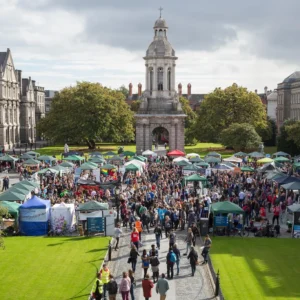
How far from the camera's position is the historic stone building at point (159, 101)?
236 ft

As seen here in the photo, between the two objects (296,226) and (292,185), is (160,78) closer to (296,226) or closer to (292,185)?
(292,185)

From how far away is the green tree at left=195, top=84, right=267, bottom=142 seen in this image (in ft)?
293

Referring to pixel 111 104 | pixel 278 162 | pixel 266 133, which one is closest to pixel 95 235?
pixel 278 162

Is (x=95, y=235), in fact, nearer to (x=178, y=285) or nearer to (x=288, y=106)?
(x=178, y=285)

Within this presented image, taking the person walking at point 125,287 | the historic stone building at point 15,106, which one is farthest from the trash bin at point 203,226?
the historic stone building at point 15,106

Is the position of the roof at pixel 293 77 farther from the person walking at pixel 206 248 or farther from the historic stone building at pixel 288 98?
the person walking at pixel 206 248

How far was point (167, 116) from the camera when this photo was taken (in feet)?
235

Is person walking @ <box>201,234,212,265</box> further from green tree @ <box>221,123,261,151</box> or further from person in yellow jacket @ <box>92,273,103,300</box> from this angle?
green tree @ <box>221,123,261,151</box>

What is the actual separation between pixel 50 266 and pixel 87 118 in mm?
63476

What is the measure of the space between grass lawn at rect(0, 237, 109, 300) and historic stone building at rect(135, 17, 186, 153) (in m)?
44.9

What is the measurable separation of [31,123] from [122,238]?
85.1m

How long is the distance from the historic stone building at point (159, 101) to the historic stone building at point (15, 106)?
28.1 meters

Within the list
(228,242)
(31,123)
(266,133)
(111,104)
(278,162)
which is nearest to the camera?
(228,242)

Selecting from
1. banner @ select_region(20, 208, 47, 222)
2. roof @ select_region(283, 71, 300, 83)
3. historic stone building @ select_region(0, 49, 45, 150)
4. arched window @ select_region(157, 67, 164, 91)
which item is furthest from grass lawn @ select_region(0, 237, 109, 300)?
roof @ select_region(283, 71, 300, 83)
